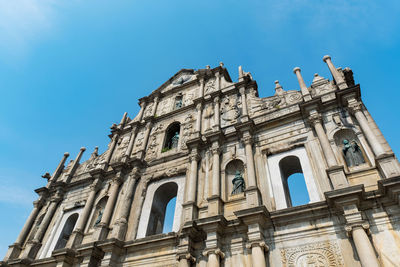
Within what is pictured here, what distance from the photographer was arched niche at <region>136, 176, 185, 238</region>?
11547 mm

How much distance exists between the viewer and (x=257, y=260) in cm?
773

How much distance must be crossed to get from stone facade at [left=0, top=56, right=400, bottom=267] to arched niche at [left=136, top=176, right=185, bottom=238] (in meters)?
0.05

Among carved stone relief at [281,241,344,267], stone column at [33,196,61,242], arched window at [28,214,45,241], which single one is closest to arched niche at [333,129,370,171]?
carved stone relief at [281,241,344,267]

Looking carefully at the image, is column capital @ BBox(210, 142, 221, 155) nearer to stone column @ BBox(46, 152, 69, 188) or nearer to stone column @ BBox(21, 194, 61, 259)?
stone column @ BBox(21, 194, 61, 259)

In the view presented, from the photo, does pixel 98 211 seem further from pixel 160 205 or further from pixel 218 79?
pixel 218 79

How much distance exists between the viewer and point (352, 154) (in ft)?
30.7

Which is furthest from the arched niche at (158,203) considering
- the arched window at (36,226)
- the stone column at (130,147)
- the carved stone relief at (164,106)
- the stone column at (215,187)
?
the arched window at (36,226)

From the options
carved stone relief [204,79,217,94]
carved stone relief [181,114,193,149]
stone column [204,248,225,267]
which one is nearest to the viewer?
stone column [204,248,225,267]

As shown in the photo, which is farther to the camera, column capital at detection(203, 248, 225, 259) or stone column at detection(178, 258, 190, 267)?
stone column at detection(178, 258, 190, 267)

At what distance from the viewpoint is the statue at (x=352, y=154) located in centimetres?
914

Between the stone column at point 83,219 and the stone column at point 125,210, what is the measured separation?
215 cm

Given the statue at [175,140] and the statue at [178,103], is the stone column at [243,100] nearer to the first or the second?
the statue at [175,140]

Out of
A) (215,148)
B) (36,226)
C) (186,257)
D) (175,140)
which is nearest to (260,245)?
(186,257)

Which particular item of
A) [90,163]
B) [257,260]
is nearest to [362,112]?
[257,260]
